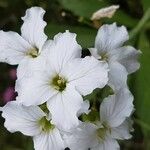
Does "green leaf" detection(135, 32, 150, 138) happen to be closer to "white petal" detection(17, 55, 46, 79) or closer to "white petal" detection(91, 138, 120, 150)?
"white petal" detection(91, 138, 120, 150)

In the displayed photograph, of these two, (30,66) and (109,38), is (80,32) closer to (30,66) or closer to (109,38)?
(109,38)

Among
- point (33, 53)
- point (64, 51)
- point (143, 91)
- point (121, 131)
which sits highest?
point (64, 51)

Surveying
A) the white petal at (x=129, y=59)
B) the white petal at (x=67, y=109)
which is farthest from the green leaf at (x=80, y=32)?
the white petal at (x=67, y=109)

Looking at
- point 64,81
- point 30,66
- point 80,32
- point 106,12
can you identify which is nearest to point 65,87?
point 64,81

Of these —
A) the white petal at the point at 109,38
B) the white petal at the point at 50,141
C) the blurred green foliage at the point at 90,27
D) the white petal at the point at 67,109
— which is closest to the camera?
the white petal at the point at 67,109

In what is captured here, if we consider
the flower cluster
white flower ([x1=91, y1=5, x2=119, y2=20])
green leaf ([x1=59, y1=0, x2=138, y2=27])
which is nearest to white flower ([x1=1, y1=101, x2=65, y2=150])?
the flower cluster

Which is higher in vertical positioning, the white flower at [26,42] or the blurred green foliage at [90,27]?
the white flower at [26,42]

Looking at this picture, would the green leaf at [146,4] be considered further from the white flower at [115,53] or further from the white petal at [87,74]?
the white petal at [87,74]
